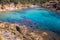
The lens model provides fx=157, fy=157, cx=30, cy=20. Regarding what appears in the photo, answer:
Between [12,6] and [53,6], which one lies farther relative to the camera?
[53,6]

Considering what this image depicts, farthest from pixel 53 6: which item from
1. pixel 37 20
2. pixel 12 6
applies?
pixel 37 20

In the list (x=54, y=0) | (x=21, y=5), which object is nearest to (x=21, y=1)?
(x=21, y=5)

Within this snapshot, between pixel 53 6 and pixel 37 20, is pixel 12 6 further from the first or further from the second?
pixel 37 20

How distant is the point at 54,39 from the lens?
25281 mm

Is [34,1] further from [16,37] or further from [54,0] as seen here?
[16,37]

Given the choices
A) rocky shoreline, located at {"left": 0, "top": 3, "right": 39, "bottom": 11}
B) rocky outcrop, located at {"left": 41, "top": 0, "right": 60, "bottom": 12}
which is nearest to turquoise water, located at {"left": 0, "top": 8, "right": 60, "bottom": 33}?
rocky shoreline, located at {"left": 0, "top": 3, "right": 39, "bottom": 11}

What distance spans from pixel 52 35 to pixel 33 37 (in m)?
4.23

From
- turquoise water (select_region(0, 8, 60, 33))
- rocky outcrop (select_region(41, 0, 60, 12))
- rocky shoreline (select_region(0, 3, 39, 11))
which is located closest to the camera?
turquoise water (select_region(0, 8, 60, 33))

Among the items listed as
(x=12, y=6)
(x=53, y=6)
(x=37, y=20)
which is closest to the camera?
(x=37, y=20)

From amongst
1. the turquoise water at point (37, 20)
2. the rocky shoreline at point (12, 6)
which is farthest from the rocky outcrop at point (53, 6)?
the turquoise water at point (37, 20)

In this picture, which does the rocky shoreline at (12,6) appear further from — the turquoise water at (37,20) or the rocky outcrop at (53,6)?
the turquoise water at (37,20)

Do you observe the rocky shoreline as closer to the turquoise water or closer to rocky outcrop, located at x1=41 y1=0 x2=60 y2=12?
rocky outcrop, located at x1=41 y1=0 x2=60 y2=12

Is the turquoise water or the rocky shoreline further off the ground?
the turquoise water

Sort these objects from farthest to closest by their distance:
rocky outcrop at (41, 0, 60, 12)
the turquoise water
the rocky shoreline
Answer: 1. rocky outcrop at (41, 0, 60, 12)
2. the rocky shoreline
3. the turquoise water
